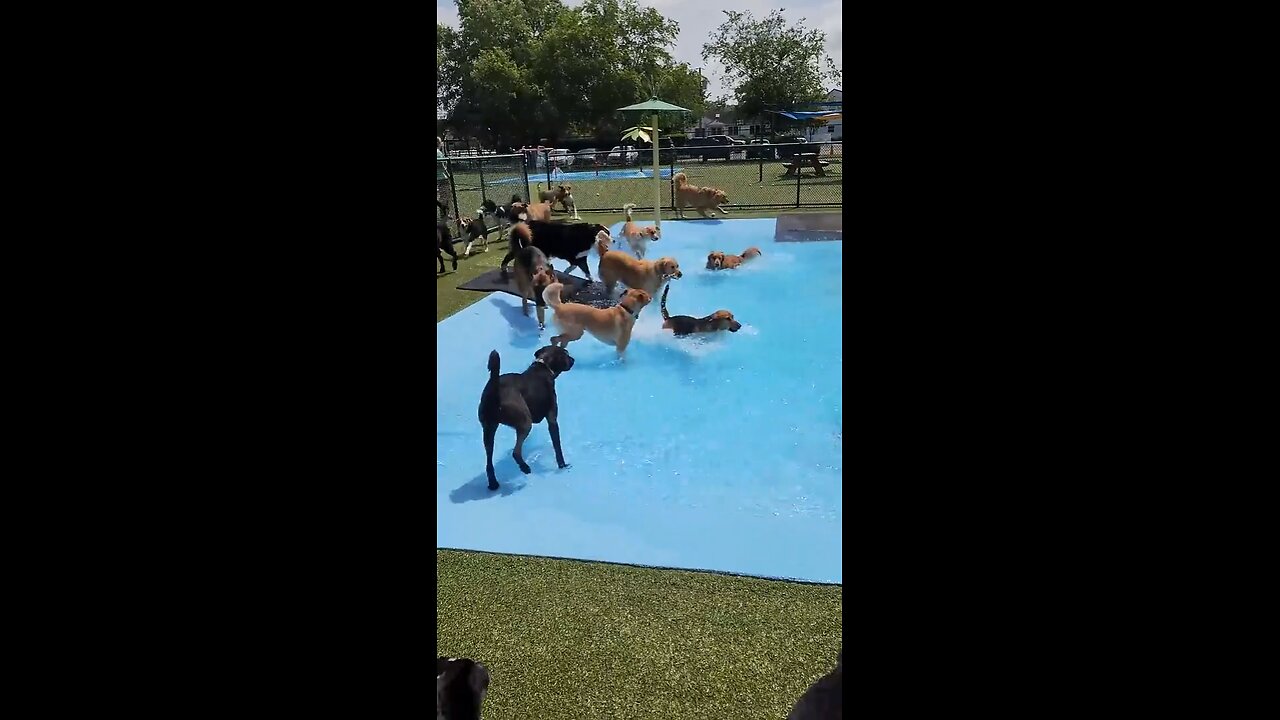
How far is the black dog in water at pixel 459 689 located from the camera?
6.27 ft

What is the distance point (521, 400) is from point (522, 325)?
161 inches

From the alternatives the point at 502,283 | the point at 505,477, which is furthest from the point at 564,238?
the point at 505,477

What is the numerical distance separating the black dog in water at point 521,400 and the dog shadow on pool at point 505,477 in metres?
0.06

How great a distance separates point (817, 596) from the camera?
348cm

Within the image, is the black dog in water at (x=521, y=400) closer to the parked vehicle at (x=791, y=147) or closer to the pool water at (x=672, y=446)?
the pool water at (x=672, y=446)

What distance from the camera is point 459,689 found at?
1966 millimetres

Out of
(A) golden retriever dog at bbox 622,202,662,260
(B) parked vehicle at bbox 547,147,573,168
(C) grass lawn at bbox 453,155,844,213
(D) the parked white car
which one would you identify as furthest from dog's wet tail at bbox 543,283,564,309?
(D) the parked white car

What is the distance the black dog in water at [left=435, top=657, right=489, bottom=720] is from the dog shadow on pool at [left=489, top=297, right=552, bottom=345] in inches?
234

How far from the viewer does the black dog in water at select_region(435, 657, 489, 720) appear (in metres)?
1.91

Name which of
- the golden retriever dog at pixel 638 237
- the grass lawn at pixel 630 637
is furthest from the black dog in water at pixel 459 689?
the golden retriever dog at pixel 638 237

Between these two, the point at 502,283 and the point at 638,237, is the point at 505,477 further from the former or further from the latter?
the point at 638,237
